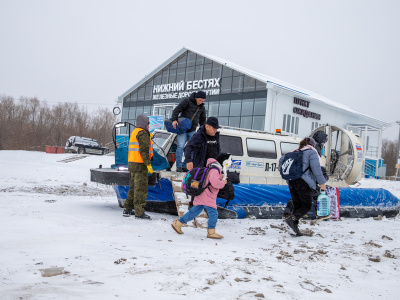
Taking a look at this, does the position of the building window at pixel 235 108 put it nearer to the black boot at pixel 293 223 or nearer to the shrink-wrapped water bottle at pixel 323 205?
the shrink-wrapped water bottle at pixel 323 205

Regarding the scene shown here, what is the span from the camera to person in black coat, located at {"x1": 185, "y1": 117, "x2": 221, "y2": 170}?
18.7ft

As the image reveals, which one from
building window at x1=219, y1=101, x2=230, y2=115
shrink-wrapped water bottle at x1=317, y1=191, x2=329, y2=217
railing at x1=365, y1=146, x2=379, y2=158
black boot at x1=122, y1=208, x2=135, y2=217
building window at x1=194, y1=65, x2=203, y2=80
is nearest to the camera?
shrink-wrapped water bottle at x1=317, y1=191, x2=329, y2=217

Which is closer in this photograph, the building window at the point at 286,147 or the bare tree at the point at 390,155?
the building window at the point at 286,147

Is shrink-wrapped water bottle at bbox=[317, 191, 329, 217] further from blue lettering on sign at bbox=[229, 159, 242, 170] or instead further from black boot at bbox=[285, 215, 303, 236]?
blue lettering on sign at bbox=[229, 159, 242, 170]

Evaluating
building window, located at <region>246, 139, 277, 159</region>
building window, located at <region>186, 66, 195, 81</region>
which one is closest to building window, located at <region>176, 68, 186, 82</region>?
building window, located at <region>186, 66, 195, 81</region>

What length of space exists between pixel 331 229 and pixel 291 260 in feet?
8.82

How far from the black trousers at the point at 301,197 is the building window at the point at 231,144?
226 cm

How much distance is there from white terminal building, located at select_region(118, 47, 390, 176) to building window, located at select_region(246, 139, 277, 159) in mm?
16545

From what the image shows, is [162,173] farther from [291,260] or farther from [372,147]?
[372,147]

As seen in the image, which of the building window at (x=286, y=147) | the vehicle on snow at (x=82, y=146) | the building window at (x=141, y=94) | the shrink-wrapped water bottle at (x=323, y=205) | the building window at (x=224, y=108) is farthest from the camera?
the building window at (x=141, y=94)

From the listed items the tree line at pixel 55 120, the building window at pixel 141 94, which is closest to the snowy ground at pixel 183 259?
the building window at pixel 141 94

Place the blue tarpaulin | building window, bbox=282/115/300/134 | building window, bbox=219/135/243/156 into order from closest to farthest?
the blue tarpaulin
building window, bbox=219/135/243/156
building window, bbox=282/115/300/134

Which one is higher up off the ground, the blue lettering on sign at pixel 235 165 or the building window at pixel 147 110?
the building window at pixel 147 110

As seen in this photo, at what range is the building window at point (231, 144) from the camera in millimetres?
7914
